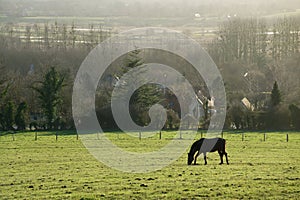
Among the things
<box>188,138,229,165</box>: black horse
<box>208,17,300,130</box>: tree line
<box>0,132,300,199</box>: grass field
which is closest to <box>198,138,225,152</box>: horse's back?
<box>188,138,229,165</box>: black horse

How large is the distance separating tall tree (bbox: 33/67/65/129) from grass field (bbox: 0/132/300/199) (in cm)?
2230

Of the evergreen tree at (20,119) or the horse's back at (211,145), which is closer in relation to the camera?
the horse's back at (211,145)

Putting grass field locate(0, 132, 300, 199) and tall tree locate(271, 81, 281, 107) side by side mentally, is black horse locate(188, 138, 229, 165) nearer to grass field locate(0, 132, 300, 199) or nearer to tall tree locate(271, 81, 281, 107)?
grass field locate(0, 132, 300, 199)

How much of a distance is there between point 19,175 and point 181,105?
3700cm

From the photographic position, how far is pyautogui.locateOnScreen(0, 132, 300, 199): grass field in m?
15.2

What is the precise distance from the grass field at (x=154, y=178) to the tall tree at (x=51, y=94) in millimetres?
22300

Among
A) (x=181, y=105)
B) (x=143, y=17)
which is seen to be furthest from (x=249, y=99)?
(x=143, y=17)

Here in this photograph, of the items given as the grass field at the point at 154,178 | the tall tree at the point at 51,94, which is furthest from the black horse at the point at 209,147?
the tall tree at the point at 51,94

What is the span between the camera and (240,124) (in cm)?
5062

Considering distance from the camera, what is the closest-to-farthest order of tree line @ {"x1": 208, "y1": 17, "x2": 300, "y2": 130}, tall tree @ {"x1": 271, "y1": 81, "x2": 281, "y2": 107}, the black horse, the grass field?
the grass field, the black horse, tree line @ {"x1": 208, "y1": 17, "x2": 300, "y2": 130}, tall tree @ {"x1": 271, "y1": 81, "x2": 281, "y2": 107}

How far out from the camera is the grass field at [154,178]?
15.2 m

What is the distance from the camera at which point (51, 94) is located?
53.4 m

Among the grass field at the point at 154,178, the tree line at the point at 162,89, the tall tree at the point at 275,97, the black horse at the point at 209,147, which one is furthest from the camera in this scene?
the tall tree at the point at 275,97

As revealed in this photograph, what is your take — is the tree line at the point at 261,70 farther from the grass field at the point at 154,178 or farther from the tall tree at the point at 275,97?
the grass field at the point at 154,178
